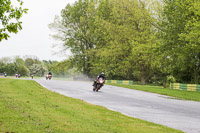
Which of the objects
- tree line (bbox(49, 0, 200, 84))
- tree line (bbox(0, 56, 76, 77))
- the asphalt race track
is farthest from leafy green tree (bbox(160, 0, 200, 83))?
tree line (bbox(0, 56, 76, 77))

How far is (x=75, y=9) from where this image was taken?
66.2 m

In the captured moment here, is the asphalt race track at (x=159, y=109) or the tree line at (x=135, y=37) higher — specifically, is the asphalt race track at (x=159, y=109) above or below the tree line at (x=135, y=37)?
below

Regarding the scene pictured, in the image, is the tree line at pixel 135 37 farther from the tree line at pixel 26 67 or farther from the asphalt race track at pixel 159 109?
the tree line at pixel 26 67

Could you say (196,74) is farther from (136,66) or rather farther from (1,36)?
(1,36)

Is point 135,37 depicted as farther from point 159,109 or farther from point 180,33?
point 159,109

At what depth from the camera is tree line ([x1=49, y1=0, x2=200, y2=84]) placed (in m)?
37.1

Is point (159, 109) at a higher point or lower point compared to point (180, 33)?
lower

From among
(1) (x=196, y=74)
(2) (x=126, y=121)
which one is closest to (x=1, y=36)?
(2) (x=126, y=121)

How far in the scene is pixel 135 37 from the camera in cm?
5262

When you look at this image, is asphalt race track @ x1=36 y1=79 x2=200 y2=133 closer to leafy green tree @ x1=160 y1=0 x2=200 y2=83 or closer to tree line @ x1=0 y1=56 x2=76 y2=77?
leafy green tree @ x1=160 y1=0 x2=200 y2=83

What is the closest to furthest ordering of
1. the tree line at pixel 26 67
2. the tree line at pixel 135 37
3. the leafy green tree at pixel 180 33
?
1. the leafy green tree at pixel 180 33
2. the tree line at pixel 135 37
3. the tree line at pixel 26 67

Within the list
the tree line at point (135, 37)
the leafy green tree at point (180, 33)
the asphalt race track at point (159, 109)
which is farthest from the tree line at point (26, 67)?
the asphalt race track at point (159, 109)

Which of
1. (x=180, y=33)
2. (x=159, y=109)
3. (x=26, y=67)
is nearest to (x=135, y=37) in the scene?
(x=180, y=33)

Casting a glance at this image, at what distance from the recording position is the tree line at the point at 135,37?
37.1 m
